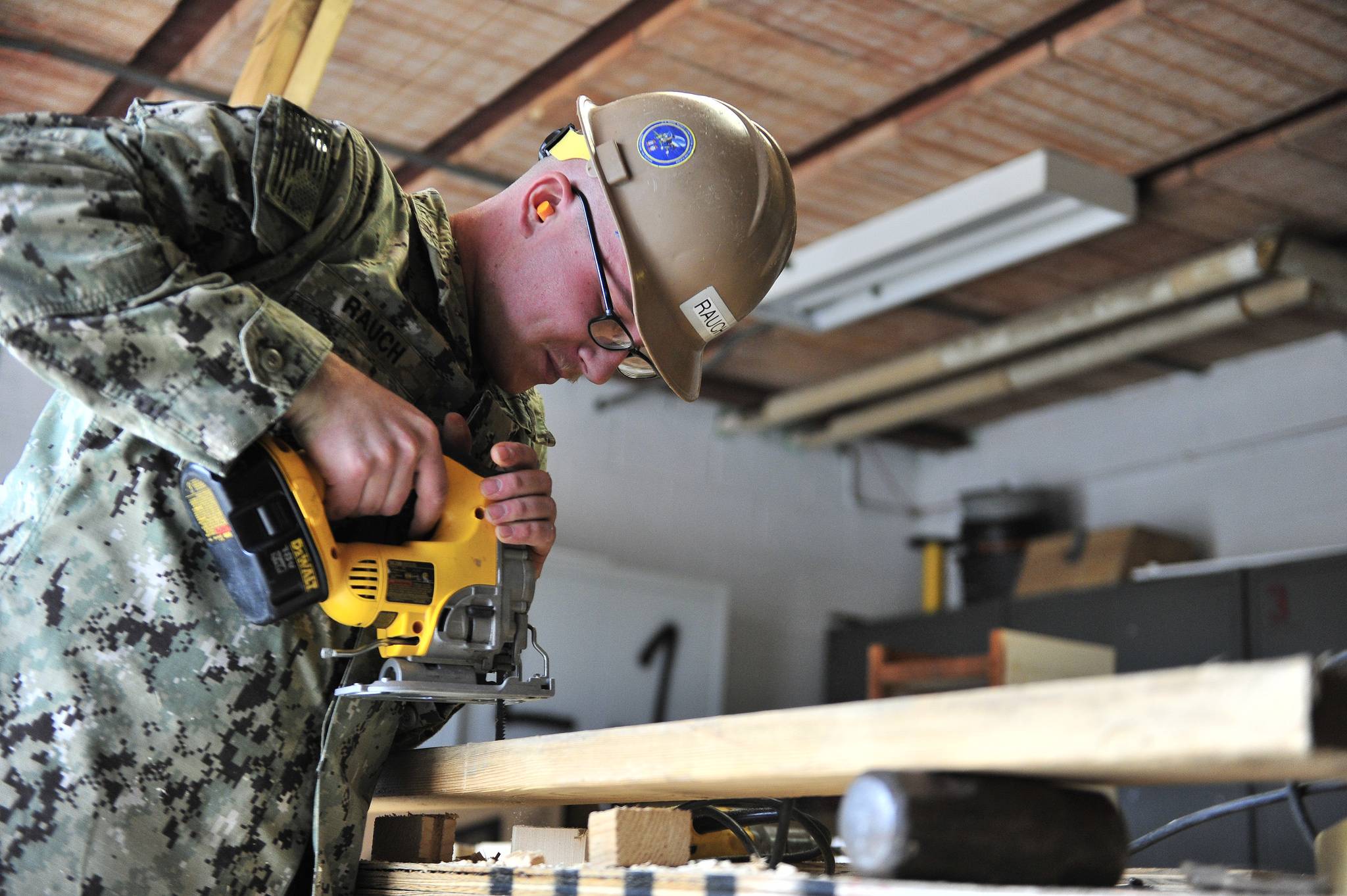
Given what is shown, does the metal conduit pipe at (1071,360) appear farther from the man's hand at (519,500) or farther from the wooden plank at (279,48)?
the man's hand at (519,500)

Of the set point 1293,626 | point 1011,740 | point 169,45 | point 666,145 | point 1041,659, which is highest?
point 169,45

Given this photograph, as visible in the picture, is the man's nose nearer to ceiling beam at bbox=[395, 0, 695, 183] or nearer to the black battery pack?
the black battery pack

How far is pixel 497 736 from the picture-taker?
5.01ft

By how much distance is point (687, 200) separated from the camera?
1.44m

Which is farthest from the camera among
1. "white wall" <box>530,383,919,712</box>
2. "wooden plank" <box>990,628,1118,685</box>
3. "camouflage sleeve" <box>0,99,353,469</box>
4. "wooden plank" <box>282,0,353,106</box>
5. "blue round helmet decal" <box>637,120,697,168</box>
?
"white wall" <box>530,383,919,712</box>

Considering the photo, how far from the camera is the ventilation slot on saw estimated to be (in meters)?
1.18

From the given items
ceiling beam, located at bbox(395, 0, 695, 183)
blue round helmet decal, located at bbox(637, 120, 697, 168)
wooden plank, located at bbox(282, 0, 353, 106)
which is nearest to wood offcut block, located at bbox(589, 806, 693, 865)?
blue round helmet decal, located at bbox(637, 120, 697, 168)

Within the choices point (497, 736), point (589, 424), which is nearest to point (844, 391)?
point (589, 424)

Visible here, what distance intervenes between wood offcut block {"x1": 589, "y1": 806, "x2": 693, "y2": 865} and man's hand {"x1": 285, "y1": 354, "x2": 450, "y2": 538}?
356mm

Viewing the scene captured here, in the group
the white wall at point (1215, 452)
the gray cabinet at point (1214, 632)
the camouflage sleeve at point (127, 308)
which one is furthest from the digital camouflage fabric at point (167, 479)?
the white wall at point (1215, 452)

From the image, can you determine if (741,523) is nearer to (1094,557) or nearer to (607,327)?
(1094,557)

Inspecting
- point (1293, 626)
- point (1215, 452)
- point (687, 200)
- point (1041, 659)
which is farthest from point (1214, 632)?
point (687, 200)

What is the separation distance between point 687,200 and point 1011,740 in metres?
0.87

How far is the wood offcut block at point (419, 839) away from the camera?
1354 mm
